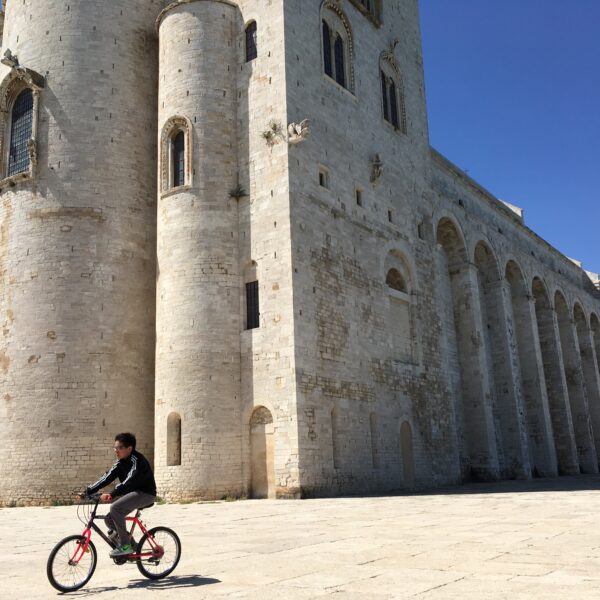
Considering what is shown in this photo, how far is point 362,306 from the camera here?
21172 mm

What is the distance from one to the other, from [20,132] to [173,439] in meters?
11.7

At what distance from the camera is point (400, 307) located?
77.2ft

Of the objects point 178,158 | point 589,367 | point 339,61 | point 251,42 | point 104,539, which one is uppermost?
point 339,61

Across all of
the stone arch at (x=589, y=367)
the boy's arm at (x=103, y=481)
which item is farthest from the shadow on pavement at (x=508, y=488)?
the stone arch at (x=589, y=367)

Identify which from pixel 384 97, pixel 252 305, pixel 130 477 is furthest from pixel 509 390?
pixel 130 477

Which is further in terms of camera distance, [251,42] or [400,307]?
[400,307]

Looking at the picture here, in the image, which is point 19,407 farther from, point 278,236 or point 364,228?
point 364,228

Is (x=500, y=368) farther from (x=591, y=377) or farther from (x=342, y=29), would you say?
(x=342, y=29)

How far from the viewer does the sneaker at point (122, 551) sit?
20.2 feet

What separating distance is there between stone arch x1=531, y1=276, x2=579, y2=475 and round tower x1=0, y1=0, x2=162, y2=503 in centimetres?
Answer: 2203

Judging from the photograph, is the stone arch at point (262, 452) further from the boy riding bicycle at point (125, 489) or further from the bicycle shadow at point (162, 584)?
the bicycle shadow at point (162, 584)

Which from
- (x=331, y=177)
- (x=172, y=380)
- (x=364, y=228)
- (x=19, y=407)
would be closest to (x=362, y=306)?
(x=364, y=228)

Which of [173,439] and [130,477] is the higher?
[173,439]

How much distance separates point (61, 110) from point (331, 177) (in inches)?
346
